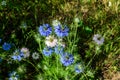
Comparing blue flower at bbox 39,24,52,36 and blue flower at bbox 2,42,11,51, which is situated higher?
blue flower at bbox 39,24,52,36

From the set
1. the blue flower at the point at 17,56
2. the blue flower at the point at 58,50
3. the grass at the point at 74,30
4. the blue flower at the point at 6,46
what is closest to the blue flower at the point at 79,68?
the grass at the point at 74,30

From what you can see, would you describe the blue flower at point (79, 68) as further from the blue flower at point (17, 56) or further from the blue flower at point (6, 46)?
the blue flower at point (6, 46)

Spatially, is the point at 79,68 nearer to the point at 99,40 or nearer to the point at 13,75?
the point at 99,40

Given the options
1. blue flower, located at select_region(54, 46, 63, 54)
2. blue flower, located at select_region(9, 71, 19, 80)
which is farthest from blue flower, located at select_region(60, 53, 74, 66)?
blue flower, located at select_region(9, 71, 19, 80)

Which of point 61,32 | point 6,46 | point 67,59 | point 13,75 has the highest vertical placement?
point 61,32

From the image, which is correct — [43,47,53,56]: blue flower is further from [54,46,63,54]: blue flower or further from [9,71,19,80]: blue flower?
[9,71,19,80]: blue flower

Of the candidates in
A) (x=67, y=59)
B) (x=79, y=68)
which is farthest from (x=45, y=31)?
(x=79, y=68)

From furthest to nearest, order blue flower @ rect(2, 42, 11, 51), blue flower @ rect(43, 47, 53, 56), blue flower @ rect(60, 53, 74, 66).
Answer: blue flower @ rect(2, 42, 11, 51), blue flower @ rect(43, 47, 53, 56), blue flower @ rect(60, 53, 74, 66)
